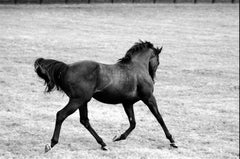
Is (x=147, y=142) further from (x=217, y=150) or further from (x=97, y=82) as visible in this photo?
(x=97, y=82)

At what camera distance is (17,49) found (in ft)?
69.8

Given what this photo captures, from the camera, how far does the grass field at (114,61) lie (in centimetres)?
1027

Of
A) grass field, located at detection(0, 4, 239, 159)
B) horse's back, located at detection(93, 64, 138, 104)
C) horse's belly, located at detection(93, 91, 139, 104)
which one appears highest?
horse's back, located at detection(93, 64, 138, 104)

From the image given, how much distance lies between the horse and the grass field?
799mm

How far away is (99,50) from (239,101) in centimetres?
791

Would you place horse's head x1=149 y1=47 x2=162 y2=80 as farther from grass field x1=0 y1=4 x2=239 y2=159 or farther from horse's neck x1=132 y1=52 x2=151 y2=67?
grass field x1=0 y1=4 x2=239 y2=159

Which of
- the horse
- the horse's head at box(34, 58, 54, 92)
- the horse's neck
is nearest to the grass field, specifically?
the horse

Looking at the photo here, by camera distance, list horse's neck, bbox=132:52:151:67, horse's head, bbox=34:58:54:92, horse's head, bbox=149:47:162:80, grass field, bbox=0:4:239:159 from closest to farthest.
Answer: horse's head, bbox=34:58:54:92 → horse's neck, bbox=132:52:151:67 → horse's head, bbox=149:47:162:80 → grass field, bbox=0:4:239:159

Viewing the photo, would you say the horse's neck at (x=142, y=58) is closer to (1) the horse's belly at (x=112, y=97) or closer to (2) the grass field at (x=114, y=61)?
(1) the horse's belly at (x=112, y=97)

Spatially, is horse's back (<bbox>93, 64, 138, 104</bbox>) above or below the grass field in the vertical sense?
above

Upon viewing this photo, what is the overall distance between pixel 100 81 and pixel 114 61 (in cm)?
1234

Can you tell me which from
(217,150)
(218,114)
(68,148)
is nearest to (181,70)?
(218,114)

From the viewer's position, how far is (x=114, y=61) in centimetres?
2117

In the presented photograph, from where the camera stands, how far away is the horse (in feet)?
28.2
